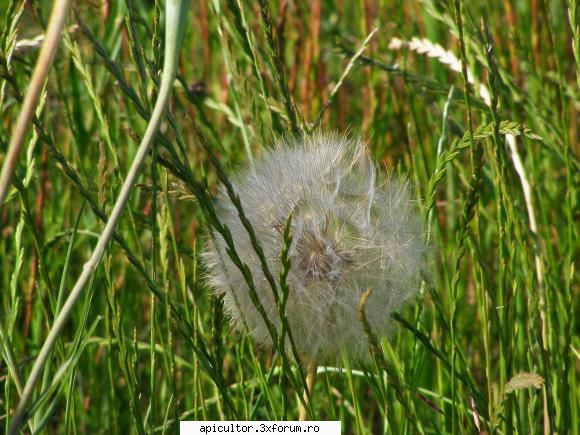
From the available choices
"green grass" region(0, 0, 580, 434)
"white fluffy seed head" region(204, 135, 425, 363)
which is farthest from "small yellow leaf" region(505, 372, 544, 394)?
"white fluffy seed head" region(204, 135, 425, 363)

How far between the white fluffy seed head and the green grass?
5 cm

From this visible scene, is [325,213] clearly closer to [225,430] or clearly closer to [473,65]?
[225,430]

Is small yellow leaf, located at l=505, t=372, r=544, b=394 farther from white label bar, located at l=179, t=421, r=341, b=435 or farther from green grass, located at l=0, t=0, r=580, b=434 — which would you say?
white label bar, located at l=179, t=421, r=341, b=435

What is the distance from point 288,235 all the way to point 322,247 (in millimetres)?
224

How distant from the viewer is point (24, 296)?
2129 millimetres

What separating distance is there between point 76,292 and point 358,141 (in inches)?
27.1

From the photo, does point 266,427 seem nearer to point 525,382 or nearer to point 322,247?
point 322,247

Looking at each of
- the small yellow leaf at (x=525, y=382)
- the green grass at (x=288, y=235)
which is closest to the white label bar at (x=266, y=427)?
the green grass at (x=288, y=235)

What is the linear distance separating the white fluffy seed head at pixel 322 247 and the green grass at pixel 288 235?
50 millimetres

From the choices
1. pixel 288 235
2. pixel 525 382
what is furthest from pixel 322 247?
pixel 525 382

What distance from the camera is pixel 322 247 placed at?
119cm

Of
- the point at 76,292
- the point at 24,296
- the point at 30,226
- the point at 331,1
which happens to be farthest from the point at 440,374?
the point at 331,1

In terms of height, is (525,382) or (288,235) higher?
(288,235)

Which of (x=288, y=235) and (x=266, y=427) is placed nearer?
(x=288, y=235)
